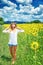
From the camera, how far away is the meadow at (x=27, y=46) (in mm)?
1559

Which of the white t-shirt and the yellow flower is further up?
the white t-shirt

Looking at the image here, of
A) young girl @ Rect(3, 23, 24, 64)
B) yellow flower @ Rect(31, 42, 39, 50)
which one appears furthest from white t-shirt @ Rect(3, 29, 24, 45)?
yellow flower @ Rect(31, 42, 39, 50)

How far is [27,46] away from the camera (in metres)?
1.59

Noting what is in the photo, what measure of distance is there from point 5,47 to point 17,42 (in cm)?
12

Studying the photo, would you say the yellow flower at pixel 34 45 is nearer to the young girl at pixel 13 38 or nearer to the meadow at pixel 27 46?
the meadow at pixel 27 46

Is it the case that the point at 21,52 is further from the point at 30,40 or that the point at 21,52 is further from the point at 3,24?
the point at 3,24

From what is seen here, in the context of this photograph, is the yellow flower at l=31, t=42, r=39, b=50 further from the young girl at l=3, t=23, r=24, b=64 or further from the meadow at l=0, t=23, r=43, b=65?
the young girl at l=3, t=23, r=24, b=64

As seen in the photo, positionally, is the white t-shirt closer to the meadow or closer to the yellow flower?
the meadow

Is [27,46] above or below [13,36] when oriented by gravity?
below

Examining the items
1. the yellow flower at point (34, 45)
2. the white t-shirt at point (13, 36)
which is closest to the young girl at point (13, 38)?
the white t-shirt at point (13, 36)

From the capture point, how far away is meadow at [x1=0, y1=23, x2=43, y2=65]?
156 centimetres

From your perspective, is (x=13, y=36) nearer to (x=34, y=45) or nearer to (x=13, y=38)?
(x=13, y=38)

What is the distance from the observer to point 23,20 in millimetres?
1638

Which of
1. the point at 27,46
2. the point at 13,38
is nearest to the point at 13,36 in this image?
the point at 13,38
